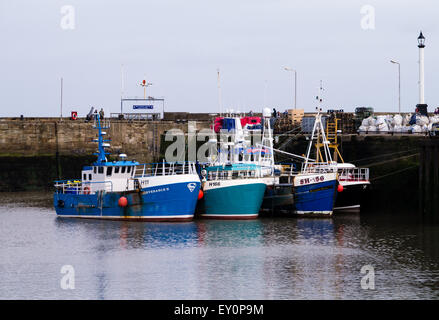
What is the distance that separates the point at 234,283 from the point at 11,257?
35.3 feet

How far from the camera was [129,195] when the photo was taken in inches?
1757

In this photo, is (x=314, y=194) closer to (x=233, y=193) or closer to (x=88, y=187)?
(x=233, y=193)

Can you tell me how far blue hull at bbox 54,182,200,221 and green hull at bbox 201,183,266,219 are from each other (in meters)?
1.47

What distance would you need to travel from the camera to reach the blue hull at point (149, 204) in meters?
43.5

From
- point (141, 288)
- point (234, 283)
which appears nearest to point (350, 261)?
→ point (234, 283)

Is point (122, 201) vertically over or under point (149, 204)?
over

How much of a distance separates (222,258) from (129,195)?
38.4 ft

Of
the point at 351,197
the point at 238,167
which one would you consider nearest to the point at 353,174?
the point at 351,197

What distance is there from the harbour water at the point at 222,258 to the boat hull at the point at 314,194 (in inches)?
36.3

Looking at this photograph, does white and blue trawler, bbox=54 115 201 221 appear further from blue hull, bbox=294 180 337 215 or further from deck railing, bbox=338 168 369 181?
deck railing, bbox=338 168 369 181

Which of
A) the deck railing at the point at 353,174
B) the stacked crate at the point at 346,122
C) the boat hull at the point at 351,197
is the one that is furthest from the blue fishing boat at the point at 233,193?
the stacked crate at the point at 346,122

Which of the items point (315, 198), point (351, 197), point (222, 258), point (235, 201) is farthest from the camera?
A: point (351, 197)

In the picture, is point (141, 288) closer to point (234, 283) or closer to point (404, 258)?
point (234, 283)

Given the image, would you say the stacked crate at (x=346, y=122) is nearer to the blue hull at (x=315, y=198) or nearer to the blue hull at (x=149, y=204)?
the blue hull at (x=315, y=198)
